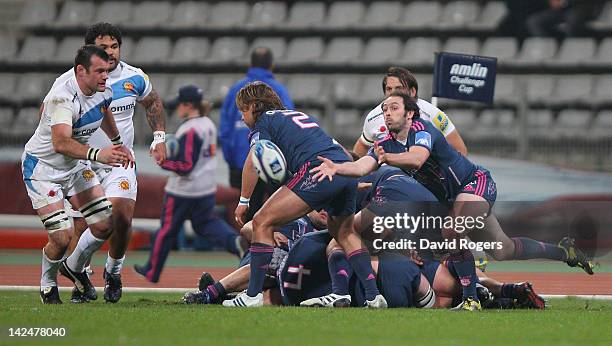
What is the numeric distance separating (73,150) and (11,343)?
2586 millimetres

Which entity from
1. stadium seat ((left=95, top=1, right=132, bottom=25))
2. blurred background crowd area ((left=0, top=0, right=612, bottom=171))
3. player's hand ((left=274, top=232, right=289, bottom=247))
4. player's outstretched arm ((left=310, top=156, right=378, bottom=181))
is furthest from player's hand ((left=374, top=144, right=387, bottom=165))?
stadium seat ((left=95, top=1, right=132, bottom=25))

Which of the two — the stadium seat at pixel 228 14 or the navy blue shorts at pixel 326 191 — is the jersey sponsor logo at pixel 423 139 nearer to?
the navy blue shorts at pixel 326 191

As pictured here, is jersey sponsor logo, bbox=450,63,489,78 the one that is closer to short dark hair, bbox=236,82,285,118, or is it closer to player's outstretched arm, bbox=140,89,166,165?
player's outstretched arm, bbox=140,89,166,165

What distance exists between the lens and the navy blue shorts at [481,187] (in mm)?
10472

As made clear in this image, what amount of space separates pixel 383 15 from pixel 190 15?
3.81 m

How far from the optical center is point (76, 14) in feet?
81.9

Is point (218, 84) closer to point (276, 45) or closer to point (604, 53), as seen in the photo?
point (276, 45)

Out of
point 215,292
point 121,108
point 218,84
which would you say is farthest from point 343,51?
point 215,292

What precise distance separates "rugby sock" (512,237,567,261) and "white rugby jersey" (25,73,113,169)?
3.70 metres

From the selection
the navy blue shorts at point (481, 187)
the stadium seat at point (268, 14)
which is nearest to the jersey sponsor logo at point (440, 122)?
the navy blue shorts at point (481, 187)

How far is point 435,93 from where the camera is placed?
1345 centimetres

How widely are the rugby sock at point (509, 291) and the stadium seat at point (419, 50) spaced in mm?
12582

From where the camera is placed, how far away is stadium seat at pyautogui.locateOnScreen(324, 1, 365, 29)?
23.9 meters

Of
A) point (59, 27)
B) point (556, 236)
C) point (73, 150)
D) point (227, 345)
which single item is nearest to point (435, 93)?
point (556, 236)
